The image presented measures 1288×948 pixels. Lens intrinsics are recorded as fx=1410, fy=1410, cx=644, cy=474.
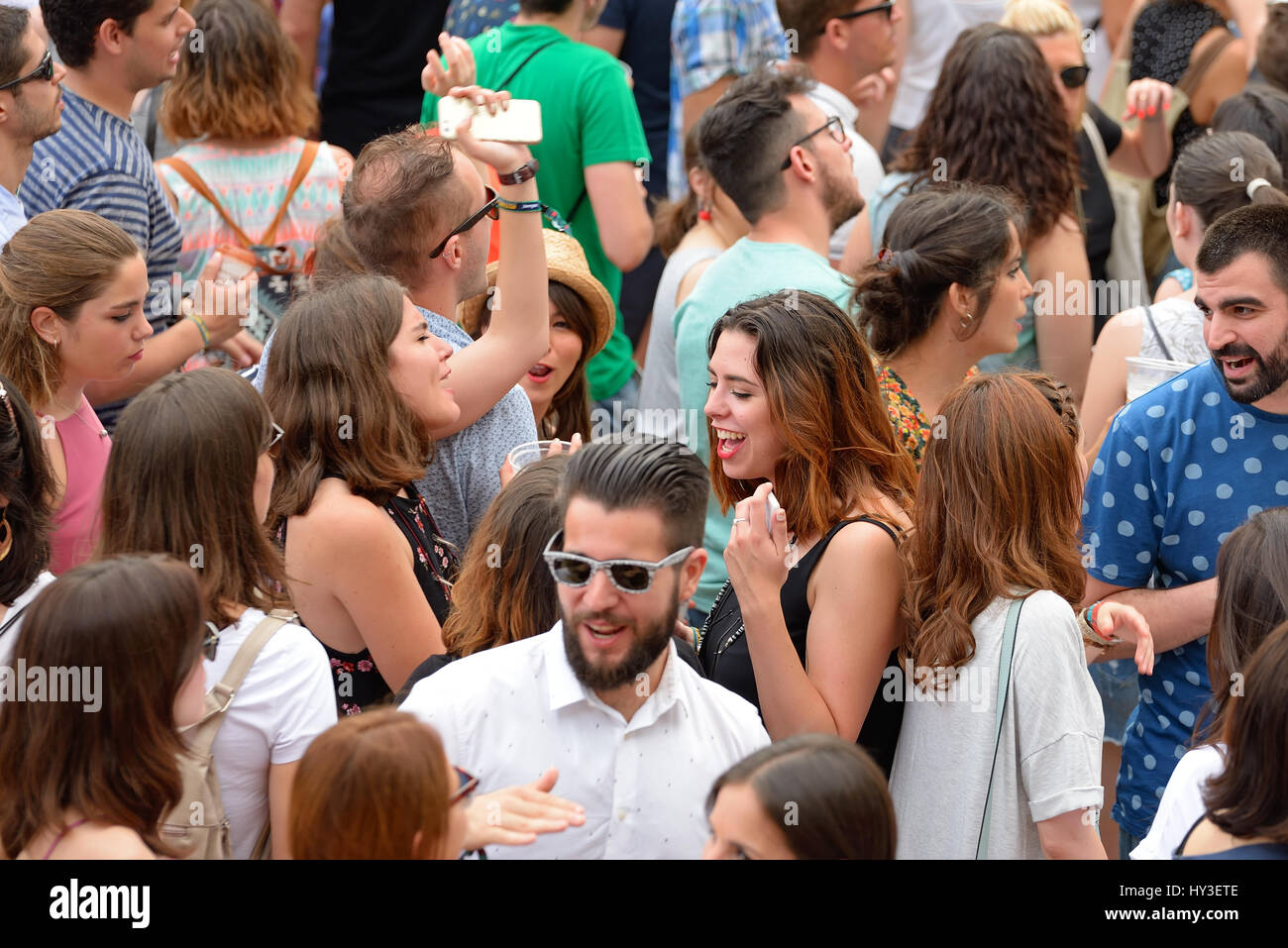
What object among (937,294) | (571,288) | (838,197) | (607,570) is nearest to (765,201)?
(838,197)

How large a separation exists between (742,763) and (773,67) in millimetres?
3256

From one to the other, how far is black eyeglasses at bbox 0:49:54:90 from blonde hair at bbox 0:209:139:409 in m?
0.52

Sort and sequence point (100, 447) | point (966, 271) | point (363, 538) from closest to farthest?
point (363, 538) < point (100, 447) < point (966, 271)

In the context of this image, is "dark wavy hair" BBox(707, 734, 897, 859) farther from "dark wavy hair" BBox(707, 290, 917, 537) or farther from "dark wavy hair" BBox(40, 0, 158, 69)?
"dark wavy hair" BBox(40, 0, 158, 69)

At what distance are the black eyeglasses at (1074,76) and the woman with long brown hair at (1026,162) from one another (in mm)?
483

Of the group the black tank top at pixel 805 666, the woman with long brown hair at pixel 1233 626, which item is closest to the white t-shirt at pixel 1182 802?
the woman with long brown hair at pixel 1233 626

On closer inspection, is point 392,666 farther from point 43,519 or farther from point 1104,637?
point 1104,637

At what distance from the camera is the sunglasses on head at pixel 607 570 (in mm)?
2398

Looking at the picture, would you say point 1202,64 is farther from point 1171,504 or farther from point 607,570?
point 607,570

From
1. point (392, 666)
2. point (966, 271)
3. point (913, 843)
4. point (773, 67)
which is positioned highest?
point (773, 67)

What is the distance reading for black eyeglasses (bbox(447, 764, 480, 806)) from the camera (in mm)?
2094

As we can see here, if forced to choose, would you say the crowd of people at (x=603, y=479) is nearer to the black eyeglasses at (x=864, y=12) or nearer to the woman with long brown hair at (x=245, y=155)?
the woman with long brown hair at (x=245, y=155)
